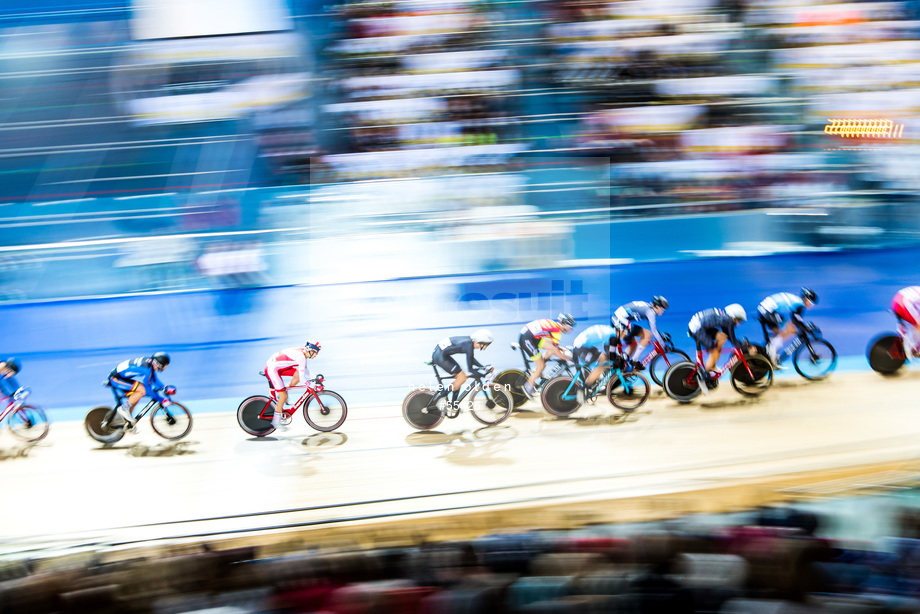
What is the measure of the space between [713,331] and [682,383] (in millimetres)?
255

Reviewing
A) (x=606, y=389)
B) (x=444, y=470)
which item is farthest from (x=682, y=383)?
(x=444, y=470)

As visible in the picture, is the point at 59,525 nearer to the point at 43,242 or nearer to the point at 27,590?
the point at 27,590

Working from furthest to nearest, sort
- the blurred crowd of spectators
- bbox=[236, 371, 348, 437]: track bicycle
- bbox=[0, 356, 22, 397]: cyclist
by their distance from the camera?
bbox=[236, 371, 348, 437]: track bicycle, bbox=[0, 356, 22, 397]: cyclist, the blurred crowd of spectators

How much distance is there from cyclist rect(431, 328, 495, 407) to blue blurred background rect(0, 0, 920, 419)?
0.09m

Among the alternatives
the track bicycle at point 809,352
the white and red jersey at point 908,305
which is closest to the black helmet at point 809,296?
the track bicycle at point 809,352

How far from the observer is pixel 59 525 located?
2266mm

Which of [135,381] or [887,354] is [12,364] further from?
[887,354]

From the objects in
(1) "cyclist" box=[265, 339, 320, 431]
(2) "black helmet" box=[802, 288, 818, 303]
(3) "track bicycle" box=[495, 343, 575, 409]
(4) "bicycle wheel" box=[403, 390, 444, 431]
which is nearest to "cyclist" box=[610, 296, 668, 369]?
(3) "track bicycle" box=[495, 343, 575, 409]

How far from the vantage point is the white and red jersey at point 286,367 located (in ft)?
8.39

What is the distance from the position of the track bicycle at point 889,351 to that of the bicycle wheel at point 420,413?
2.01m

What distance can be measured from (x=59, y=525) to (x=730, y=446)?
2451 millimetres

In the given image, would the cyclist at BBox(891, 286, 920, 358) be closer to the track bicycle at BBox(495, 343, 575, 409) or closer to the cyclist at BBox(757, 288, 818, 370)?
the cyclist at BBox(757, 288, 818, 370)

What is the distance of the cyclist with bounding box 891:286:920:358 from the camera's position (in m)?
2.94

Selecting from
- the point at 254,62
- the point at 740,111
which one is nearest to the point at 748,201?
the point at 740,111
